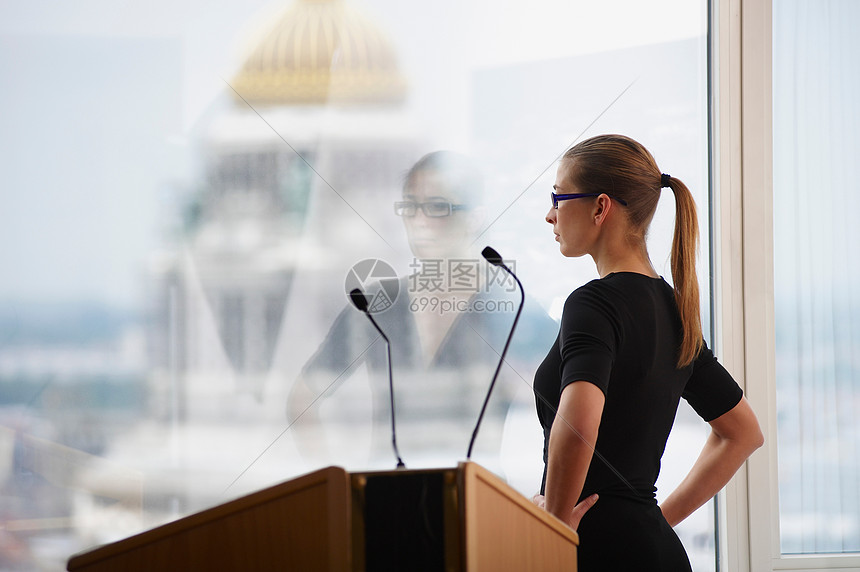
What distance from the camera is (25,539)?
185 centimetres

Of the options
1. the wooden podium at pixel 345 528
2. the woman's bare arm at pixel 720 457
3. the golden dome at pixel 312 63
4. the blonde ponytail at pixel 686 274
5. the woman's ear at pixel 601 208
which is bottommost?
the woman's bare arm at pixel 720 457

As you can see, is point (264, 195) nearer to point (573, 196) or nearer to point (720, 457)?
point (573, 196)

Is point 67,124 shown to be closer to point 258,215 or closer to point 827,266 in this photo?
point 258,215

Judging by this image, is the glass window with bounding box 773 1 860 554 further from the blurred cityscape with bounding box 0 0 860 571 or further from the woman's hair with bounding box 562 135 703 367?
the woman's hair with bounding box 562 135 703 367

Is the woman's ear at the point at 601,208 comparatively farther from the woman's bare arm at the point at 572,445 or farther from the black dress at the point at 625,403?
the woman's bare arm at the point at 572,445

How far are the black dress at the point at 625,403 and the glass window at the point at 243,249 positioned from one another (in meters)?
0.71

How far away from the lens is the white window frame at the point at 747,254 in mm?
1990

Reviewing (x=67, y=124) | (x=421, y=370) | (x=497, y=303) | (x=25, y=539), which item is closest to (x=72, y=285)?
(x=67, y=124)

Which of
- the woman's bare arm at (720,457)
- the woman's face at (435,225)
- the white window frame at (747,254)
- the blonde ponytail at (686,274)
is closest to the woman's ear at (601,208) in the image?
the blonde ponytail at (686,274)

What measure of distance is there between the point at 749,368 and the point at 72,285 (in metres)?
1.93

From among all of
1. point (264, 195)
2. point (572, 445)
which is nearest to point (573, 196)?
point (572, 445)

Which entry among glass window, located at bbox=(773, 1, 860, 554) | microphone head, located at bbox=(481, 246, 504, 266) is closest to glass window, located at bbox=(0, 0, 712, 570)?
glass window, located at bbox=(773, 1, 860, 554)

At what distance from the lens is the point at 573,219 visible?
4.27ft

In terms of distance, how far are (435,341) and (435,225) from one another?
0.32 meters
